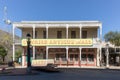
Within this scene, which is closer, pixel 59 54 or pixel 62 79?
pixel 62 79

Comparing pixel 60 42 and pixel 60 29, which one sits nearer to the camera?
pixel 60 42

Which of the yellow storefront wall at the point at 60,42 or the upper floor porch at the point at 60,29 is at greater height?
the upper floor porch at the point at 60,29

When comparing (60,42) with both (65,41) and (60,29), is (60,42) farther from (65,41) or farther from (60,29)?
(60,29)

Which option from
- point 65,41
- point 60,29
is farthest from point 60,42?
point 60,29

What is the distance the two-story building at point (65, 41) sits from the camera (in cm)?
5275

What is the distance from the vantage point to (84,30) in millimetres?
55625

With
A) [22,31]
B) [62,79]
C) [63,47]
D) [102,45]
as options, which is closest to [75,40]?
[63,47]

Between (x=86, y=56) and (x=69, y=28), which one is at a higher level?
(x=69, y=28)

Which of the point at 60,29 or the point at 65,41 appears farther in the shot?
the point at 60,29

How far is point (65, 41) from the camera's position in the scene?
5269 cm

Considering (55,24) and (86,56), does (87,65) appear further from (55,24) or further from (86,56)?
(55,24)

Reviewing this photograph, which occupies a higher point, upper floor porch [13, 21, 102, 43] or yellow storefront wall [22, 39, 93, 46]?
upper floor porch [13, 21, 102, 43]

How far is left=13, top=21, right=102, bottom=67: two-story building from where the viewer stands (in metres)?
52.8

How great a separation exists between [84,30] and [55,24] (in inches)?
212
